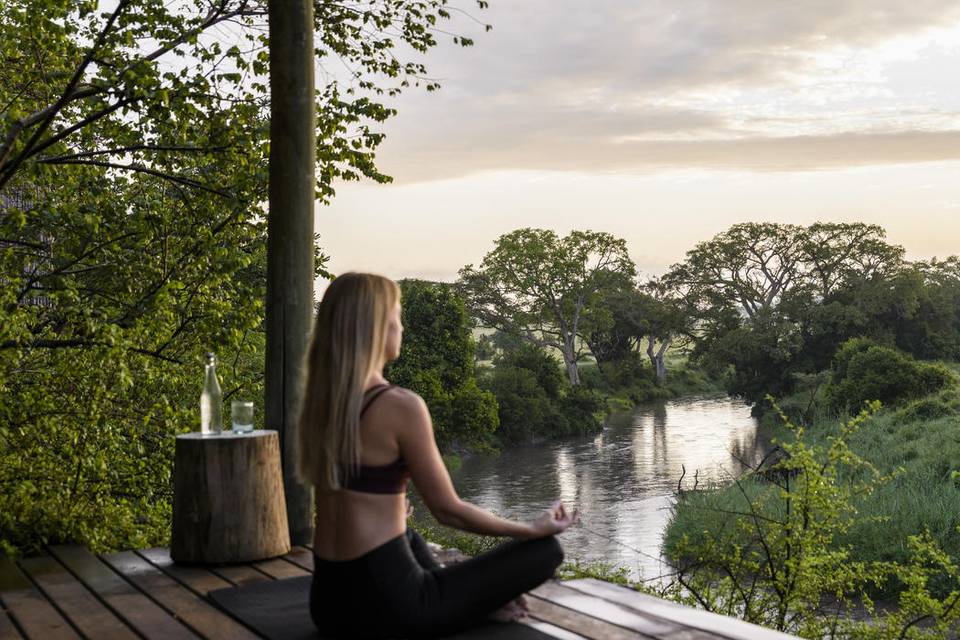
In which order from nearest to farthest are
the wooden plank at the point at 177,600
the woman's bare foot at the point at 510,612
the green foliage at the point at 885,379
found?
the woman's bare foot at the point at 510,612, the wooden plank at the point at 177,600, the green foliage at the point at 885,379

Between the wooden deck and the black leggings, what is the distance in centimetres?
23

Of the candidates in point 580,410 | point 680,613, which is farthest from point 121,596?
point 580,410

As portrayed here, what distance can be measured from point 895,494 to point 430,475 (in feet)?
51.9

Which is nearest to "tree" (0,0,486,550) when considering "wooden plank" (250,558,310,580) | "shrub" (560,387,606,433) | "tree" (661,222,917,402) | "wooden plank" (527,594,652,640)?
"wooden plank" (250,558,310,580)

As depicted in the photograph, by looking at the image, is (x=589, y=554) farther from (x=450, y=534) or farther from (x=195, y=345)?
(x=195, y=345)

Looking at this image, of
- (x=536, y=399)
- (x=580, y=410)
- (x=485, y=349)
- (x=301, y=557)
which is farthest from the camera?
(x=485, y=349)

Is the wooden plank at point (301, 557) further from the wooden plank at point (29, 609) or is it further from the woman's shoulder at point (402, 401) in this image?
the woman's shoulder at point (402, 401)

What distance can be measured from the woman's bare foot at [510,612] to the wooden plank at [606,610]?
0.27 metres

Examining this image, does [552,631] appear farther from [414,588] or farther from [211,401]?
[211,401]

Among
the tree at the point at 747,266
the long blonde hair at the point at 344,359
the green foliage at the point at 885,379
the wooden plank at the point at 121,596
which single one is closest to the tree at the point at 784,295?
the tree at the point at 747,266

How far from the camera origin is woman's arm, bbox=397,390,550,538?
284 cm

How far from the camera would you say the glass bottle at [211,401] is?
457 centimetres

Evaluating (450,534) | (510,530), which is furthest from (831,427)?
(510,530)

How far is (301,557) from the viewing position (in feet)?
15.0
